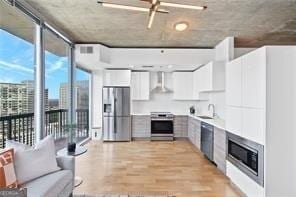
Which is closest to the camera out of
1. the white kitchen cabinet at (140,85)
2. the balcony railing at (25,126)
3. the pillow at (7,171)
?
the pillow at (7,171)

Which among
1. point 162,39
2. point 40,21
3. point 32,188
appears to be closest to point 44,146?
point 32,188

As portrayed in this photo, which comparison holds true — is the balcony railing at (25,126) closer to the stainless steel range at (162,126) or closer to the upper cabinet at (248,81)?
the stainless steel range at (162,126)

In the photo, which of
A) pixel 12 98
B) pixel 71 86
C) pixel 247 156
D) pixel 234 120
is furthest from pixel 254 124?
pixel 71 86

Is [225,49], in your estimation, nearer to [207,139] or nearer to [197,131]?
[207,139]

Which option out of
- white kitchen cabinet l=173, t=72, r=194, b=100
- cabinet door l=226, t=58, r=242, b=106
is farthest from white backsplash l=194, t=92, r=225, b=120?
cabinet door l=226, t=58, r=242, b=106

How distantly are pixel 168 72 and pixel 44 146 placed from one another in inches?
267

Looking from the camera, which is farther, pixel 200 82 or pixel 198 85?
pixel 198 85

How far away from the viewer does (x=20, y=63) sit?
4266 millimetres

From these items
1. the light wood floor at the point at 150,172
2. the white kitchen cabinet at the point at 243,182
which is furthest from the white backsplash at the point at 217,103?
the white kitchen cabinet at the point at 243,182

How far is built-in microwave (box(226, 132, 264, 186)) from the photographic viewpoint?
3340 mm

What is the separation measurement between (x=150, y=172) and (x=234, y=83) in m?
2.21

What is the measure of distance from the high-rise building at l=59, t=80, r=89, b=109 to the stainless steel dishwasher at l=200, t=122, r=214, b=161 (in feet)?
11.0

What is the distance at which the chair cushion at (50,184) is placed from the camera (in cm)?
273

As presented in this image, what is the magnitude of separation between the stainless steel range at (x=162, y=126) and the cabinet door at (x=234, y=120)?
4348 mm
